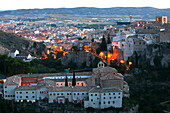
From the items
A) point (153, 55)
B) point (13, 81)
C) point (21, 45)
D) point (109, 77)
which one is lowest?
point (21, 45)

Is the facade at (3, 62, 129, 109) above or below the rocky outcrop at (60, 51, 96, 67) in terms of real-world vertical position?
below

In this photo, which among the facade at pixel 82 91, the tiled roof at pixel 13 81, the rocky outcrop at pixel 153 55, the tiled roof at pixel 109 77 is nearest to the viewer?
the facade at pixel 82 91

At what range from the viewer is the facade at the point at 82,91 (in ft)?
111

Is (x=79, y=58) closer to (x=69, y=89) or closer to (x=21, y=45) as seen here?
(x=69, y=89)

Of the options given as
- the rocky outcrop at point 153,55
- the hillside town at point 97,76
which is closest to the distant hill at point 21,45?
the hillside town at point 97,76

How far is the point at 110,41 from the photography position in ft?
178

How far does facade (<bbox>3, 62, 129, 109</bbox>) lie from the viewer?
3388 cm

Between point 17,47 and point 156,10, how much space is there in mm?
116916

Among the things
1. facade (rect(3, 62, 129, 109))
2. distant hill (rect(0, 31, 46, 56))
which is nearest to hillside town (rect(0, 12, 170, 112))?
facade (rect(3, 62, 129, 109))

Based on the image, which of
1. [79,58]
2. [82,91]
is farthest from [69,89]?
[79,58]

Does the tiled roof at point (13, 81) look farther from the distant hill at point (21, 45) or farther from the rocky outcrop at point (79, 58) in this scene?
the distant hill at point (21, 45)

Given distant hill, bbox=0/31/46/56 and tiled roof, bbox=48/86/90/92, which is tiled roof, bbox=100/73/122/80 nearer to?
tiled roof, bbox=48/86/90/92

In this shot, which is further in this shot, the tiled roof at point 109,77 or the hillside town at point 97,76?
the tiled roof at point 109,77

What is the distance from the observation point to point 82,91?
34688mm
